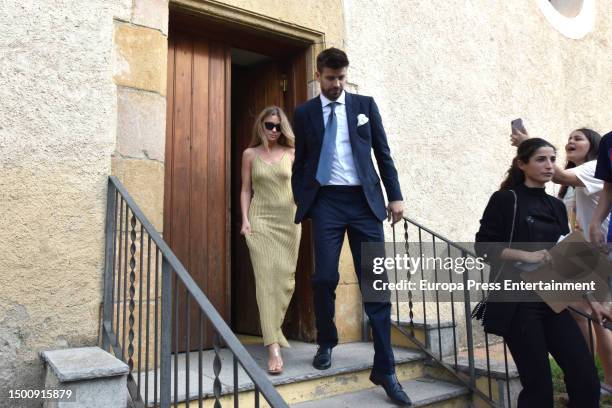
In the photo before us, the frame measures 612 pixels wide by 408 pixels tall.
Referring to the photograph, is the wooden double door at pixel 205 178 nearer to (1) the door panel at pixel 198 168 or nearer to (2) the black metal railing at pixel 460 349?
(1) the door panel at pixel 198 168

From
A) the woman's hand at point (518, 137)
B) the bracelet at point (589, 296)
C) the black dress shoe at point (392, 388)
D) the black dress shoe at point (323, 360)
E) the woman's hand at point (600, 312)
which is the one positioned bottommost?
the black dress shoe at point (392, 388)

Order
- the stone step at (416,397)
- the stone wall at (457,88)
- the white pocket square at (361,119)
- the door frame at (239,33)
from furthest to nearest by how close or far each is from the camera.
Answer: the stone wall at (457,88), the door frame at (239,33), the white pocket square at (361,119), the stone step at (416,397)

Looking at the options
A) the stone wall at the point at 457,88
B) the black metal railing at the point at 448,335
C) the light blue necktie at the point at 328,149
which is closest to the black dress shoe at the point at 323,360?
the black metal railing at the point at 448,335

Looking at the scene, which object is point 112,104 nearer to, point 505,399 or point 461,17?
point 505,399

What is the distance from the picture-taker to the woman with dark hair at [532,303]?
84.1 inches

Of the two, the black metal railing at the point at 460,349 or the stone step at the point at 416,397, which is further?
the black metal railing at the point at 460,349

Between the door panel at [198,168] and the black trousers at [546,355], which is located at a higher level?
the door panel at [198,168]

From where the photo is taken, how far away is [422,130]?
4562 millimetres

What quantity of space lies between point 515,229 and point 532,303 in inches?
13.4

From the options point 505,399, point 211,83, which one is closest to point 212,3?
point 211,83

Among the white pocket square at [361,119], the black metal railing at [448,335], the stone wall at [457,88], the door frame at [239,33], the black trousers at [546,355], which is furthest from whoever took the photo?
the stone wall at [457,88]

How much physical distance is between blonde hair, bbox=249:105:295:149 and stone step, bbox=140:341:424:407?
1.37m

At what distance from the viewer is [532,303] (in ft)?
7.23

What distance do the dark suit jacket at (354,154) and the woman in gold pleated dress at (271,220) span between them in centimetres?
29
